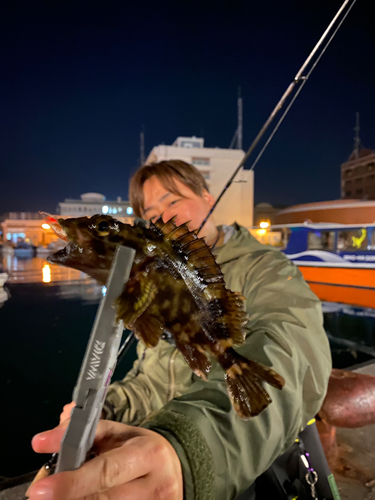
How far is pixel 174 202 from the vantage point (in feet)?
7.52

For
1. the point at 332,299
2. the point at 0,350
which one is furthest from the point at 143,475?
the point at 332,299

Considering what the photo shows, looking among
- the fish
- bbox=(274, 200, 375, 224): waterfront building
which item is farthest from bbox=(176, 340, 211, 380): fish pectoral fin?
bbox=(274, 200, 375, 224): waterfront building

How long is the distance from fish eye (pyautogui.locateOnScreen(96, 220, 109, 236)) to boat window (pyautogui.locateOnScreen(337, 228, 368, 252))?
1269cm

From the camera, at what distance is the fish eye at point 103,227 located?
3.01 feet

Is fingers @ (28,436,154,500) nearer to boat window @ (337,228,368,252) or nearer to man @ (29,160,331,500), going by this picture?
man @ (29,160,331,500)

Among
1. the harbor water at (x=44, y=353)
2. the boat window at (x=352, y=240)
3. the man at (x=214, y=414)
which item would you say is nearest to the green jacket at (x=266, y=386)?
the man at (x=214, y=414)

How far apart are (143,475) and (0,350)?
8269 mm

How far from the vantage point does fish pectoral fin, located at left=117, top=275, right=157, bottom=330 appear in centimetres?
75

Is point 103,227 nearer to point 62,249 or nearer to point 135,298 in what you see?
point 62,249

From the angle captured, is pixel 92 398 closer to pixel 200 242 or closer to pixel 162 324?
pixel 162 324

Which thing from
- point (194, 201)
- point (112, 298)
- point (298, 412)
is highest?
point (194, 201)

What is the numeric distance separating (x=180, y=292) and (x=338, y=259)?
1264 cm

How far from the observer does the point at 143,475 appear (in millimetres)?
768

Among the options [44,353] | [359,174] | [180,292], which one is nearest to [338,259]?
[44,353]
